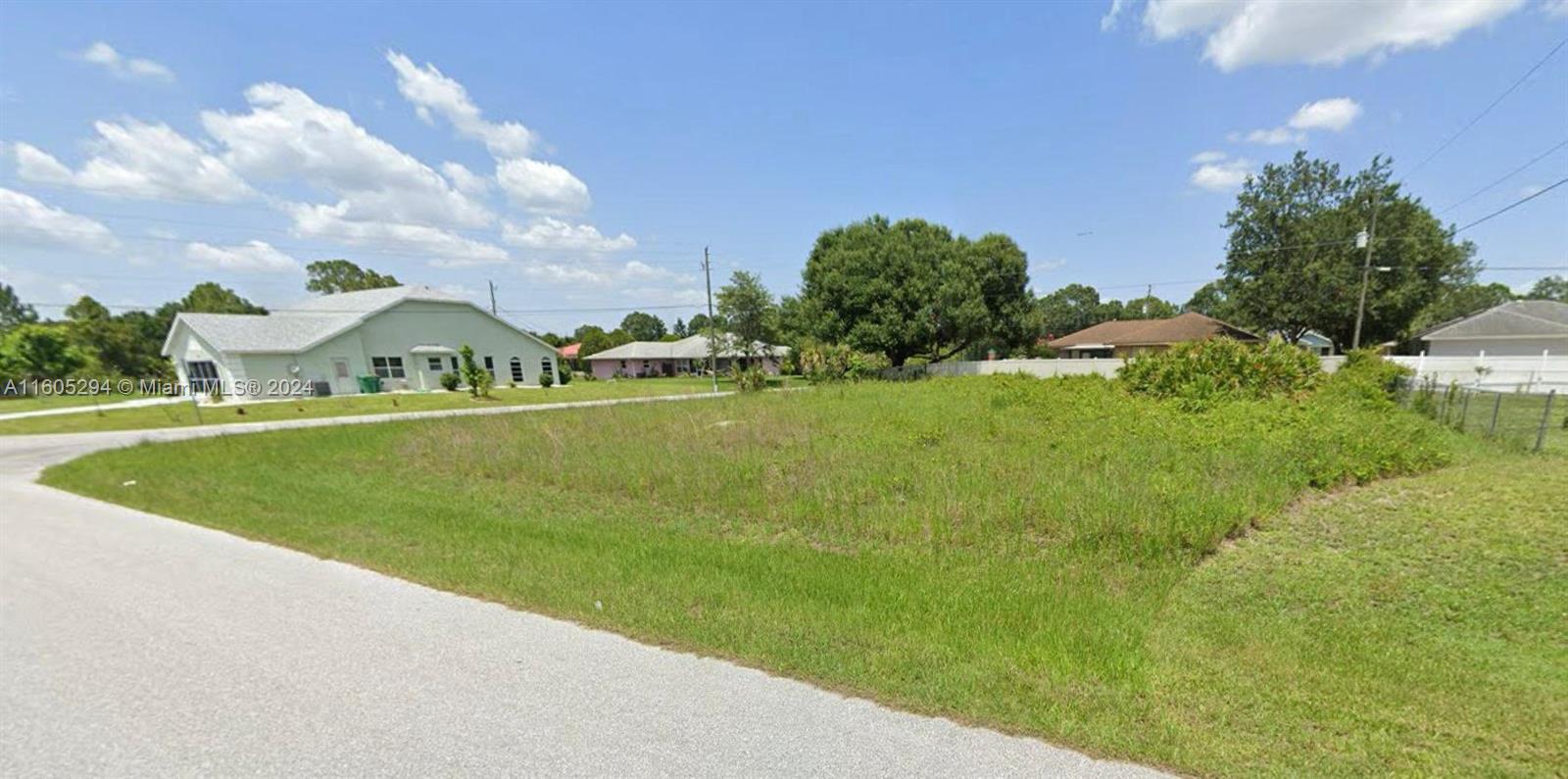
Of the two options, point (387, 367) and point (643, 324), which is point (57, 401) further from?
point (643, 324)

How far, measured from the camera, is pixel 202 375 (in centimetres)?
3098

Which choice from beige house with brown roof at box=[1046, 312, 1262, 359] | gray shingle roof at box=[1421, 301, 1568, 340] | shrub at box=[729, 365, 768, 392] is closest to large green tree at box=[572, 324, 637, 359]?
shrub at box=[729, 365, 768, 392]

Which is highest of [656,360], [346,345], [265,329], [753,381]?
[265,329]

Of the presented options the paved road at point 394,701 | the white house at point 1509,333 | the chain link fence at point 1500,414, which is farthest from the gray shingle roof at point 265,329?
the white house at point 1509,333

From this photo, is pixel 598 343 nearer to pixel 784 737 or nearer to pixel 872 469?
pixel 872 469

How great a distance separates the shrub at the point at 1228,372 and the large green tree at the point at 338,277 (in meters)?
67.1

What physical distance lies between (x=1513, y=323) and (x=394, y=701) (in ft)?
165

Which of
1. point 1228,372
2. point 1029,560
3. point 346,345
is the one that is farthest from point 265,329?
point 1228,372

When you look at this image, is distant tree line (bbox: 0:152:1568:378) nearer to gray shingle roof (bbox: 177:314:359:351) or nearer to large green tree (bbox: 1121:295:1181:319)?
gray shingle roof (bbox: 177:314:359:351)

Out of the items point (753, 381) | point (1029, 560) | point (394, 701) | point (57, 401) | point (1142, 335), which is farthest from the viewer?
point (1142, 335)

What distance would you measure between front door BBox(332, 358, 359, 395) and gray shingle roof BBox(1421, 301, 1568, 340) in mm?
64283

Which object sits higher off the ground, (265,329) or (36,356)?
(265,329)

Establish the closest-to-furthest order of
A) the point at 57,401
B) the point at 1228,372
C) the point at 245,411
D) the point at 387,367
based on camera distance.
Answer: the point at 1228,372 → the point at 245,411 → the point at 57,401 → the point at 387,367

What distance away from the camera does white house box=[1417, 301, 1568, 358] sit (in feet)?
90.6
